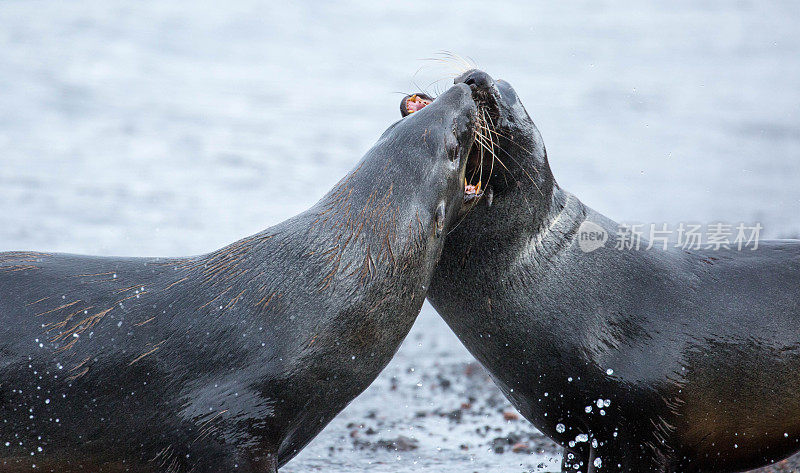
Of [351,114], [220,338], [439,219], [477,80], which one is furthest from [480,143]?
[351,114]

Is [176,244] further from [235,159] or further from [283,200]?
[235,159]

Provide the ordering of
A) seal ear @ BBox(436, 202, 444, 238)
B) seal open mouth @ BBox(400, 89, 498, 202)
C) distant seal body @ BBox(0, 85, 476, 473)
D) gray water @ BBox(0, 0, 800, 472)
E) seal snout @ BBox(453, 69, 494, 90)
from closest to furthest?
distant seal body @ BBox(0, 85, 476, 473), seal ear @ BBox(436, 202, 444, 238), seal open mouth @ BBox(400, 89, 498, 202), seal snout @ BBox(453, 69, 494, 90), gray water @ BBox(0, 0, 800, 472)

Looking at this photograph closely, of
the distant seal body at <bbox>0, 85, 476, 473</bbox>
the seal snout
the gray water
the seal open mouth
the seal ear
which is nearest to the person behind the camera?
the distant seal body at <bbox>0, 85, 476, 473</bbox>

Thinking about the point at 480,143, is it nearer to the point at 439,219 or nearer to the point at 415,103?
the point at 415,103

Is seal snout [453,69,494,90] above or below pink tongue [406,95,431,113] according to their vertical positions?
above

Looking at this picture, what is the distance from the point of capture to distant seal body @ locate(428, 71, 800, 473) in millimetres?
5191

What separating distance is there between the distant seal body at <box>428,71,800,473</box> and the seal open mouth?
0.03 meters

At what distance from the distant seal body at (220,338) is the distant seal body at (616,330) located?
0.69 metres

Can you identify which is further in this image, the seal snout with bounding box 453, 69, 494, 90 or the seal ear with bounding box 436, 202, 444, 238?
the seal snout with bounding box 453, 69, 494, 90

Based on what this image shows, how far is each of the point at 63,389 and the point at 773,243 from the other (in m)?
3.91

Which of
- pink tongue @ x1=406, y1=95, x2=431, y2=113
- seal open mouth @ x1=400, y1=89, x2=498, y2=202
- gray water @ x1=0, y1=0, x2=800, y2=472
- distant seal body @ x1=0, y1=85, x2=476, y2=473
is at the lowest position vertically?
distant seal body @ x1=0, y1=85, x2=476, y2=473

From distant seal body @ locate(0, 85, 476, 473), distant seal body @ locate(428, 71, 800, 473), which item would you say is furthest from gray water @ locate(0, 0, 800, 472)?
distant seal body @ locate(0, 85, 476, 473)

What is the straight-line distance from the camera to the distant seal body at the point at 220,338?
14.8 feet

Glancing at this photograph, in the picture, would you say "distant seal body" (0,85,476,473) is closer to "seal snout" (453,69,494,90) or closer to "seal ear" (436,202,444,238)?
"seal ear" (436,202,444,238)
